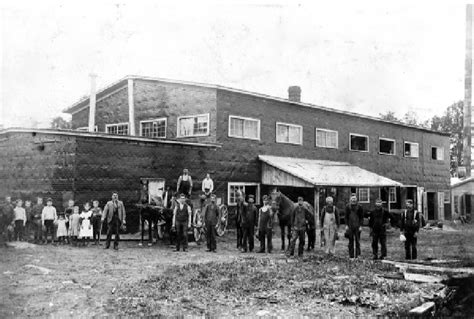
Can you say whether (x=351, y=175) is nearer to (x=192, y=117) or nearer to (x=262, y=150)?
(x=262, y=150)

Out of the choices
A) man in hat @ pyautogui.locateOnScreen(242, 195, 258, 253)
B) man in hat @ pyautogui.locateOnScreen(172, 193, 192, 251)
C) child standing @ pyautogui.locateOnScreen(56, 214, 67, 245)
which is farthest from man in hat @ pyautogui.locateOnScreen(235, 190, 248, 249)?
child standing @ pyautogui.locateOnScreen(56, 214, 67, 245)

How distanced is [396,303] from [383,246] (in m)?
5.47

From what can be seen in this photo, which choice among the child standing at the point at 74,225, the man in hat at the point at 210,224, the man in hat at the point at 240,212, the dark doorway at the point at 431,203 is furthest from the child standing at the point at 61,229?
the dark doorway at the point at 431,203

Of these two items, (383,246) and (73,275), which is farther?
(383,246)

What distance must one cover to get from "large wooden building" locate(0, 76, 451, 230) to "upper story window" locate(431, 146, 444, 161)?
220 centimetres

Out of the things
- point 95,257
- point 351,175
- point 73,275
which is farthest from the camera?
point 351,175

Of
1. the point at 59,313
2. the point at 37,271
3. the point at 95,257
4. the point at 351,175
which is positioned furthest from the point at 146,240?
the point at 351,175

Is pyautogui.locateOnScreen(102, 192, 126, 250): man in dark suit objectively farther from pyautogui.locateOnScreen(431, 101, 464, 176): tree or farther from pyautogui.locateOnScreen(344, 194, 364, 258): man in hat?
pyautogui.locateOnScreen(431, 101, 464, 176): tree

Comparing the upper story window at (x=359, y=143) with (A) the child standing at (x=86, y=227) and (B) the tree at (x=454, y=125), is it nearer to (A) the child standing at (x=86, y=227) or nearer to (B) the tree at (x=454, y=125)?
(A) the child standing at (x=86, y=227)

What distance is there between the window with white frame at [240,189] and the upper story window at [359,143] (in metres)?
8.76

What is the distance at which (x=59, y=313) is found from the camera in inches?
284

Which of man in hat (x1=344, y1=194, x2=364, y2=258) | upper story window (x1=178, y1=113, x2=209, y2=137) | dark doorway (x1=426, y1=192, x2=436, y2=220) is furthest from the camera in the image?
dark doorway (x1=426, y1=192, x2=436, y2=220)

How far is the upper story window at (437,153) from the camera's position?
34594 millimetres

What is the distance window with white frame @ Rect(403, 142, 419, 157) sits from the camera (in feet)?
105
